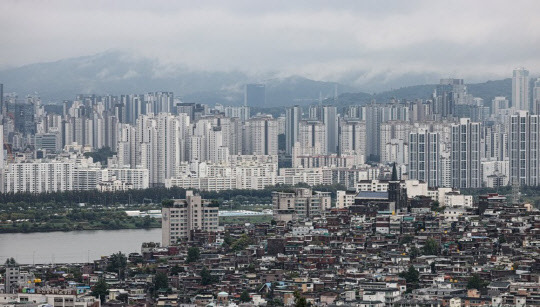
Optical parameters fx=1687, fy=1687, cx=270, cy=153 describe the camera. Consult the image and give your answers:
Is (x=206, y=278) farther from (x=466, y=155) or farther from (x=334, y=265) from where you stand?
(x=466, y=155)

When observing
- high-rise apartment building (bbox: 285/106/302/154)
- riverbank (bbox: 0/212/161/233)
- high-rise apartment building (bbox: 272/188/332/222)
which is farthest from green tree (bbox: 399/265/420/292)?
high-rise apartment building (bbox: 285/106/302/154)

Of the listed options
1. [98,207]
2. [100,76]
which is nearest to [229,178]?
[98,207]

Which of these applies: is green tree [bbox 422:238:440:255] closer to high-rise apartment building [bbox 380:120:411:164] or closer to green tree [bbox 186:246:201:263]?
green tree [bbox 186:246:201:263]

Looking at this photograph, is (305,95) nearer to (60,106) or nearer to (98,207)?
(60,106)

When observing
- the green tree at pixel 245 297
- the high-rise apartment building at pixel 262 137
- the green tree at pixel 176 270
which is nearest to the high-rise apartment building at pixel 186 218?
the green tree at pixel 176 270

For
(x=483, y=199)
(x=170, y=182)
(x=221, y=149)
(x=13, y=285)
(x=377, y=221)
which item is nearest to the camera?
(x=13, y=285)

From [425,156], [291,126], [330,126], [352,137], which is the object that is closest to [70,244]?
[425,156]

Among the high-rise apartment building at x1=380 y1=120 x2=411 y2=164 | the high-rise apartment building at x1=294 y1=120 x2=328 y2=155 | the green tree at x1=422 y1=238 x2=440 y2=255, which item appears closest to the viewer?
the green tree at x1=422 y1=238 x2=440 y2=255
